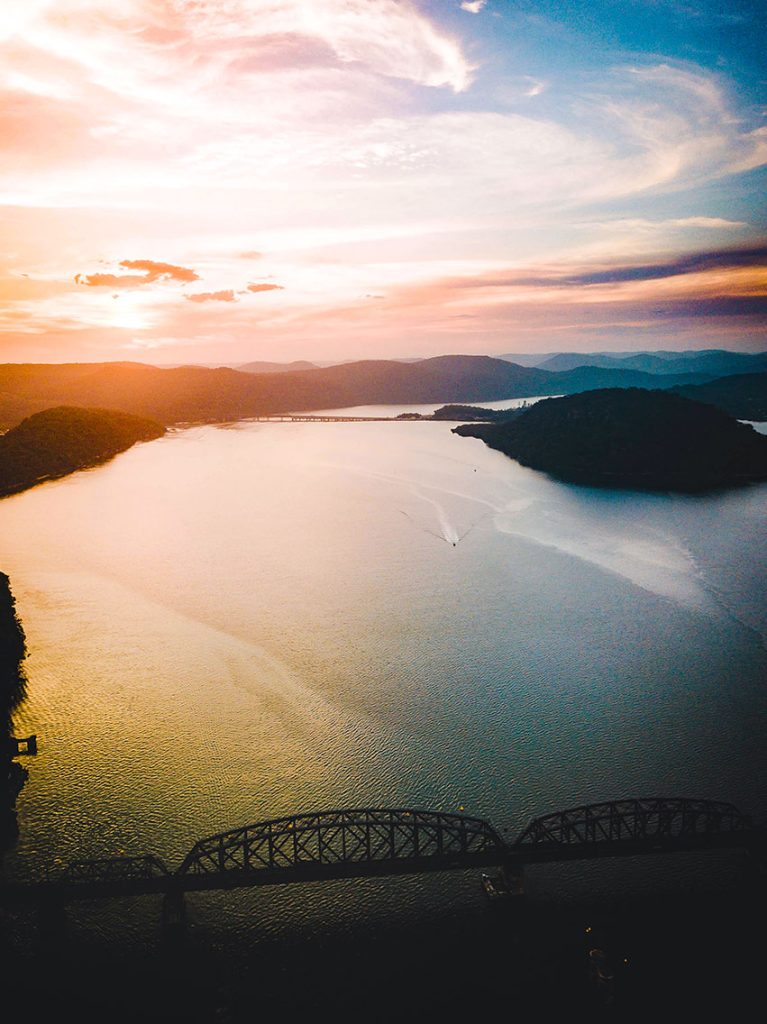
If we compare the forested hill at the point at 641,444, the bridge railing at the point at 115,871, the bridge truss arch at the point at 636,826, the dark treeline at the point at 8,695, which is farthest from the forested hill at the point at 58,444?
the bridge truss arch at the point at 636,826

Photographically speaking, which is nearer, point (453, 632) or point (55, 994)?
point (55, 994)

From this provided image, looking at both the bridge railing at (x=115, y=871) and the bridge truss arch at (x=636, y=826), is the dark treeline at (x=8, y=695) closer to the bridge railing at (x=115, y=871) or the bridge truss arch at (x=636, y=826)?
the bridge railing at (x=115, y=871)

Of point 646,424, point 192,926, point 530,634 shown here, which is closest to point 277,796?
point 192,926

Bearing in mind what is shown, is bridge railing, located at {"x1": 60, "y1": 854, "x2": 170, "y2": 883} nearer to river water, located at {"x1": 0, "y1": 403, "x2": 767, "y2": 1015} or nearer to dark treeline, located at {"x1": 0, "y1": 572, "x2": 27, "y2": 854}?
river water, located at {"x1": 0, "y1": 403, "x2": 767, "y2": 1015}

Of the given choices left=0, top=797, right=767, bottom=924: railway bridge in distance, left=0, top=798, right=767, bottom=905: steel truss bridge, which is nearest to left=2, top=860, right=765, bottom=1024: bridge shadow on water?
left=0, top=797, right=767, bottom=924: railway bridge in distance

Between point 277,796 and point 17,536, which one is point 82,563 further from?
point 277,796

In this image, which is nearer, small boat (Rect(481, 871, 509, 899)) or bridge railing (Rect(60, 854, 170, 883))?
bridge railing (Rect(60, 854, 170, 883))

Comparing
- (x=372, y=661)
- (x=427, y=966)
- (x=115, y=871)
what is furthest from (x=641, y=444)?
(x=115, y=871)
